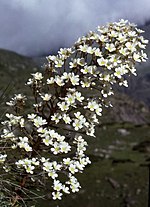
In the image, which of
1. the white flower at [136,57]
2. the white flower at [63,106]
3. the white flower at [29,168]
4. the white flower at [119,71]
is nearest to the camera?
the white flower at [29,168]

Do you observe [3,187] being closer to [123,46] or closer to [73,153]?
[73,153]

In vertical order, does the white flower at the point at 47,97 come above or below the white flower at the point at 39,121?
above

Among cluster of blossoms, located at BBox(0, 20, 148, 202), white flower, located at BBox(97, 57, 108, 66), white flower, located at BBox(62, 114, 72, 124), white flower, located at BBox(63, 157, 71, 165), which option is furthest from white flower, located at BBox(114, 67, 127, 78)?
white flower, located at BBox(63, 157, 71, 165)

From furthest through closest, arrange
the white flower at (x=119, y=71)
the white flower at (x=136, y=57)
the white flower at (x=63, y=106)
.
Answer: the white flower at (x=136, y=57) → the white flower at (x=119, y=71) → the white flower at (x=63, y=106)

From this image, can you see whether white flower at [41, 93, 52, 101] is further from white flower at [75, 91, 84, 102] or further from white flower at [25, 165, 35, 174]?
white flower at [25, 165, 35, 174]

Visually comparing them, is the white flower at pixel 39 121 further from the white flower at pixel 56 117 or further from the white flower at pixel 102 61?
the white flower at pixel 102 61

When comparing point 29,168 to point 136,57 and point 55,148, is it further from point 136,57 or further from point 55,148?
point 136,57

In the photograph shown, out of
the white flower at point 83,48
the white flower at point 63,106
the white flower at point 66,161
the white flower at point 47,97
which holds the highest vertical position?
the white flower at point 83,48

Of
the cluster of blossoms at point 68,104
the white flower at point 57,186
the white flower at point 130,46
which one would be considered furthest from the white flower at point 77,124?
the white flower at point 130,46

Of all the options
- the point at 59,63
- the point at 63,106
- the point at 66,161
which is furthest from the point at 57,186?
the point at 59,63
